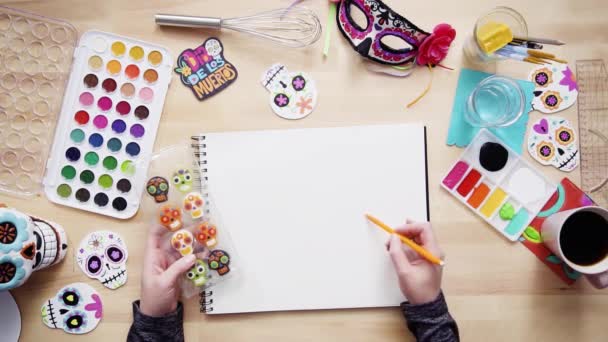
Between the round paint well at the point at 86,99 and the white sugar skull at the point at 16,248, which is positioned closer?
the white sugar skull at the point at 16,248

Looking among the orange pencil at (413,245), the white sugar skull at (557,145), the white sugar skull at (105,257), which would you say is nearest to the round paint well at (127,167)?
the white sugar skull at (105,257)

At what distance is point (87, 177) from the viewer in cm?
76

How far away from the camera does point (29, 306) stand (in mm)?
756

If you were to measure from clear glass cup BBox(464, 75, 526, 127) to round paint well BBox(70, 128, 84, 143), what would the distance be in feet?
2.11

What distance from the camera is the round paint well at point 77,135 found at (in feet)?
2.50

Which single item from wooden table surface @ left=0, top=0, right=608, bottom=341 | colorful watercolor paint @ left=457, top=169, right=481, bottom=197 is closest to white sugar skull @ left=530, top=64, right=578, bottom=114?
wooden table surface @ left=0, top=0, right=608, bottom=341

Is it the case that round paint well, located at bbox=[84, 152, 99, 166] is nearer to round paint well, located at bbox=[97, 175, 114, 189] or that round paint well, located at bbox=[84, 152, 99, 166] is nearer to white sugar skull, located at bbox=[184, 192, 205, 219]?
round paint well, located at bbox=[97, 175, 114, 189]

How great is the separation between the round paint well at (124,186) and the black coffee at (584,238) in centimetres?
69

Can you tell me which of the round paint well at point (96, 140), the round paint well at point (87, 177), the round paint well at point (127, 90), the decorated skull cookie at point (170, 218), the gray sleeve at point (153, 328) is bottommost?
the gray sleeve at point (153, 328)

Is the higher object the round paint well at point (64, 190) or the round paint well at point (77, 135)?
the round paint well at point (77, 135)

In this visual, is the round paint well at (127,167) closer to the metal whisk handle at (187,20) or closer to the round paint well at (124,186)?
the round paint well at (124,186)

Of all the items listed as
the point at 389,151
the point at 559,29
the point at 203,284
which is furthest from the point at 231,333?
the point at 559,29

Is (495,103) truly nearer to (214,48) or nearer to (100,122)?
(214,48)

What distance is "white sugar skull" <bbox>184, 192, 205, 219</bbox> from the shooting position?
713 millimetres
